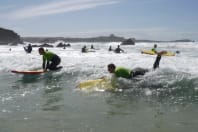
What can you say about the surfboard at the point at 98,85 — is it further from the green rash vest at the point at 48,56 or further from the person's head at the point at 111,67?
the green rash vest at the point at 48,56

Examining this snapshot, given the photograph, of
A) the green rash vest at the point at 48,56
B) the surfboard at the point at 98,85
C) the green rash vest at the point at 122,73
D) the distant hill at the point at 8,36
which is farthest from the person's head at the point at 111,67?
the distant hill at the point at 8,36

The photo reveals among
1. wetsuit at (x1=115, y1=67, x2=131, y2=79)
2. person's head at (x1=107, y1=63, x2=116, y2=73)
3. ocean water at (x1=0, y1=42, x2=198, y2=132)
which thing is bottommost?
ocean water at (x1=0, y1=42, x2=198, y2=132)

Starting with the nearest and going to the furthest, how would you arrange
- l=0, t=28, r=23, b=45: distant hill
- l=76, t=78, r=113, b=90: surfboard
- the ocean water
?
the ocean water, l=76, t=78, r=113, b=90: surfboard, l=0, t=28, r=23, b=45: distant hill

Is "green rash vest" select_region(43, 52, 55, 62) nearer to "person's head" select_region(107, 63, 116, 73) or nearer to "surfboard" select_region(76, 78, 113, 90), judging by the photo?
"surfboard" select_region(76, 78, 113, 90)

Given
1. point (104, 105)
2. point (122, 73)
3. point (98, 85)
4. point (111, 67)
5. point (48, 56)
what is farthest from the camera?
point (48, 56)

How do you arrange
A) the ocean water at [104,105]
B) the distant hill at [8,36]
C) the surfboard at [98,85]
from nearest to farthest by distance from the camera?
the ocean water at [104,105] → the surfboard at [98,85] → the distant hill at [8,36]

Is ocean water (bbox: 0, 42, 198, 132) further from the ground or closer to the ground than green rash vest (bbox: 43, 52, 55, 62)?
closer to the ground

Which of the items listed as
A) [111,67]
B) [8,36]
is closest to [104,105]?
[111,67]

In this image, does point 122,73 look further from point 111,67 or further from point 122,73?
point 111,67

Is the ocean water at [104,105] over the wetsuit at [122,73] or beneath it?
beneath

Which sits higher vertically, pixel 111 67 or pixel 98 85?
pixel 111 67

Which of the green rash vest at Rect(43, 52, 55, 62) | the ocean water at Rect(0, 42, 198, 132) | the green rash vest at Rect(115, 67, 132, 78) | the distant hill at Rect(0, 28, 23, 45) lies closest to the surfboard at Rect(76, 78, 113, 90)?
the ocean water at Rect(0, 42, 198, 132)

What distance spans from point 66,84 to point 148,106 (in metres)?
5.86

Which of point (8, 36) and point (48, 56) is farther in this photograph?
point (8, 36)
